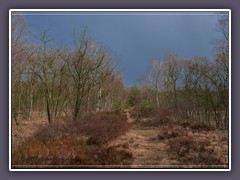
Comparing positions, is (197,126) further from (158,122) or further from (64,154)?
(64,154)

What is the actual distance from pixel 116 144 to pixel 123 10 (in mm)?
1554

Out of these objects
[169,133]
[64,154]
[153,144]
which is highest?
[169,133]

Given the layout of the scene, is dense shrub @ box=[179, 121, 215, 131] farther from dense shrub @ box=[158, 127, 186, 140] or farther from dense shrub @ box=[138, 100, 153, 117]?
dense shrub @ box=[138, 100, 153, 117]

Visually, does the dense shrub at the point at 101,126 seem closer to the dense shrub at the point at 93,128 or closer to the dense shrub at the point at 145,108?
the dense shrub at the point at 93,128

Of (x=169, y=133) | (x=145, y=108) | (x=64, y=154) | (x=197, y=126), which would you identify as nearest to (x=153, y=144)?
(x=169, y=133)

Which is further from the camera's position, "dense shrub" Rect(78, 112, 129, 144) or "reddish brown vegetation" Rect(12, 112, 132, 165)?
"dense shrub" Rect(78, 112, 129, 144)

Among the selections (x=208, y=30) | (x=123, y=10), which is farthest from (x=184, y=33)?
Result: (x=123, y=10)

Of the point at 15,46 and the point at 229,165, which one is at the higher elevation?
the point at 15,46

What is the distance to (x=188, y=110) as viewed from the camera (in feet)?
Result: 21.3

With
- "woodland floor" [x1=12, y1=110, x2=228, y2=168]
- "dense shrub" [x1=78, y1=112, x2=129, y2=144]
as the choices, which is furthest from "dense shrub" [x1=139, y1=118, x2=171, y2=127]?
"dense shrub" [x1=78, y1=112, x2=129, y2=144]

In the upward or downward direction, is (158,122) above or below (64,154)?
above

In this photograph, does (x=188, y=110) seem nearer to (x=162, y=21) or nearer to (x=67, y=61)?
(x=162, y=21)

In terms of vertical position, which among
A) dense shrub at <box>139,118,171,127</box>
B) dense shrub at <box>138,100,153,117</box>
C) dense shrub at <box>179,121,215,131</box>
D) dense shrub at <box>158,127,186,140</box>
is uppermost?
dense shrub at <box>138,100,153,117</box>

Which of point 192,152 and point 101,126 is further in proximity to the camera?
point 101,126
